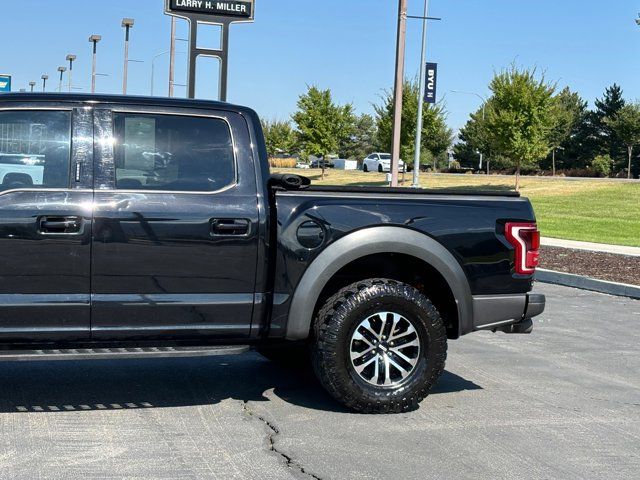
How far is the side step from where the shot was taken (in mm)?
5133

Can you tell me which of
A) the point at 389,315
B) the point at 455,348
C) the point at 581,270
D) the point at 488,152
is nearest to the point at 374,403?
the point at 389,315

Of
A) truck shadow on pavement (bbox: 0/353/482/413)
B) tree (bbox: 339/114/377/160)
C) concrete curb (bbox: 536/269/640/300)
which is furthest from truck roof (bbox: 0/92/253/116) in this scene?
tree (bbox: 339/114/377/160)

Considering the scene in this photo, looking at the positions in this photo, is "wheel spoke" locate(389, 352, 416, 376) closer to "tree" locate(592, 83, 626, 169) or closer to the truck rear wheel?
the truck rear wheel

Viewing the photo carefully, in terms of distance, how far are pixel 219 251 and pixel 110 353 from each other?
86cm

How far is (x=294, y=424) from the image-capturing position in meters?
5.54

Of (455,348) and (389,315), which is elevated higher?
(389,315)

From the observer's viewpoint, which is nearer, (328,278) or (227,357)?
(328,278)

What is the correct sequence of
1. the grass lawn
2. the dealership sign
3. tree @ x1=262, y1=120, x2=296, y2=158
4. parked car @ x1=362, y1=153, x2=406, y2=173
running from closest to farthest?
the dealership sign
the grass lawn
parked car @ x1=362, y1=153, x2=406, y2=173
tree @ x1=262, y1=120, x2=296, y2=158

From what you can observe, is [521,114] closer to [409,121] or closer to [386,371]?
[409,121]

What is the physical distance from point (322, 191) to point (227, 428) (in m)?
1.56

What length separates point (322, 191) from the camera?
18.7ft

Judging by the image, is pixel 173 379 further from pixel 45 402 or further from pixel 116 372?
pixel 45 402

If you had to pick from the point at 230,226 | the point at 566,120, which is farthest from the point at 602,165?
the point at 230,226

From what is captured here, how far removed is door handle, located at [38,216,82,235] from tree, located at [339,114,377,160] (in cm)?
9660
